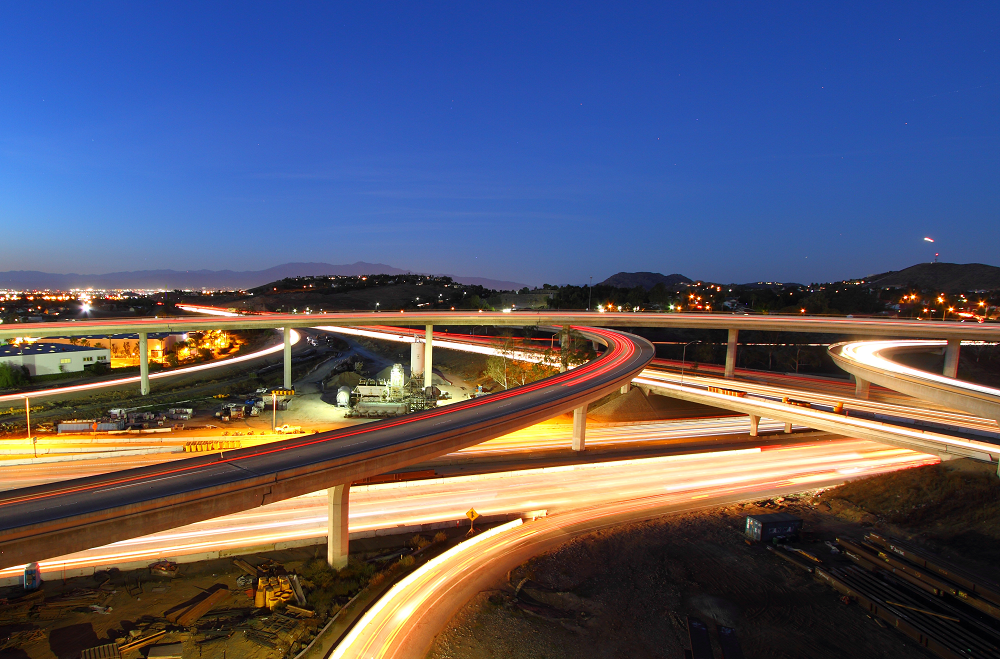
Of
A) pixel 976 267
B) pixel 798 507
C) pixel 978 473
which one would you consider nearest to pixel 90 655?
pixel 798 507

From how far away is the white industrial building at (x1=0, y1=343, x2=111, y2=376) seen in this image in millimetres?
59156

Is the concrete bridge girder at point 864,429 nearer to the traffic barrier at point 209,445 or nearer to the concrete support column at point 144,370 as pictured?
the traffic barrier at point 209,445

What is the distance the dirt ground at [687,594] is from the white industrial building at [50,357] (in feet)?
226

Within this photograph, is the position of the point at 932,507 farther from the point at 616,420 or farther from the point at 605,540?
the point at 616,420

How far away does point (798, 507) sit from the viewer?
2652 centimetres

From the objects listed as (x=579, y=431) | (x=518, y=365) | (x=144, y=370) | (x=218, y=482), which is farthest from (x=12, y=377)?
(x=579, y=431)

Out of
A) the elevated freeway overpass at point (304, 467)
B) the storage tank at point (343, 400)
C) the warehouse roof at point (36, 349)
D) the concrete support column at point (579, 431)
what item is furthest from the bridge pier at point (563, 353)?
the warehouse roof at point (36, 349)

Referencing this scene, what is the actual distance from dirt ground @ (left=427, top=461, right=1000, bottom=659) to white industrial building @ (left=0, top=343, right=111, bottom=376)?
6892 cm

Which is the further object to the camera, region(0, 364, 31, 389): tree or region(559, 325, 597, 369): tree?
region(0, 364, 31, 389): tree

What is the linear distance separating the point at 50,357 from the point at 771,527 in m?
77.5

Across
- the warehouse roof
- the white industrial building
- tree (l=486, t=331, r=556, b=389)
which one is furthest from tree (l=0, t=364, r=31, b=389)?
tree (l=486, t=331, r=556, b=389)

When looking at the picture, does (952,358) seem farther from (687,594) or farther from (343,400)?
(343,400)

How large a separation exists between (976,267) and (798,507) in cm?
23623

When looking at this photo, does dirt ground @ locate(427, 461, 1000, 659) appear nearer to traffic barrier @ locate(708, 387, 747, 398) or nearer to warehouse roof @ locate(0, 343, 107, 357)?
traffic barrier @ locate(708, 387, 747, 398)
